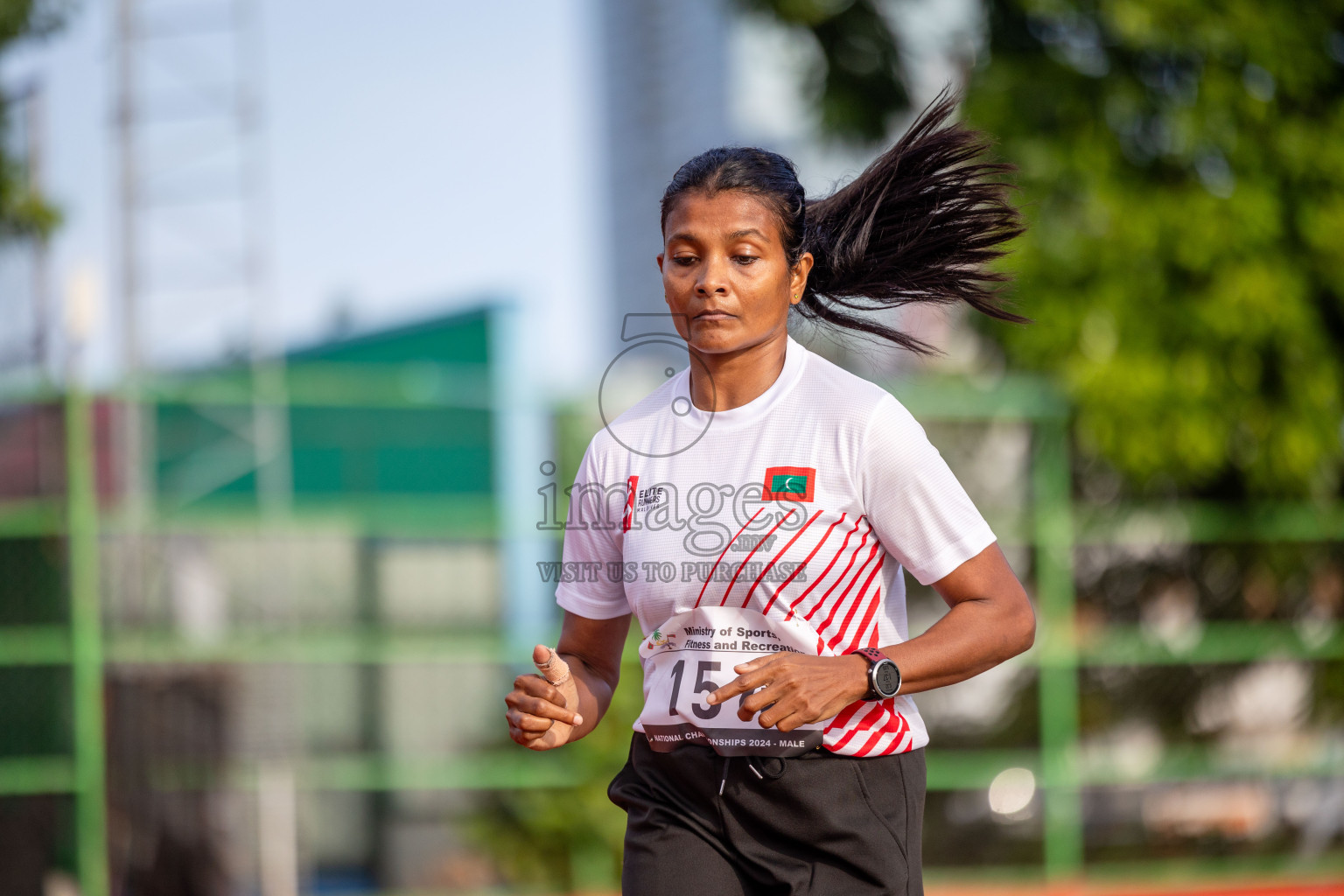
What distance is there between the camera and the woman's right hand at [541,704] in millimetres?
2510

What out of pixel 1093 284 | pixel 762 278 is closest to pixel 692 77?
pixel 1093 284

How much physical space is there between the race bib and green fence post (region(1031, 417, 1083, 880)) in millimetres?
5354

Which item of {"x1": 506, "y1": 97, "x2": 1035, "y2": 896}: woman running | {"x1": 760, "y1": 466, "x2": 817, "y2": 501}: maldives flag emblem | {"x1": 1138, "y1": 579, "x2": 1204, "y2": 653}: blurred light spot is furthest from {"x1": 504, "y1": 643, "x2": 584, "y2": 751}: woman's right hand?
{"x1": 1138, "y1": 579, "x2": 1204, "y2": 653}: blurred light spot

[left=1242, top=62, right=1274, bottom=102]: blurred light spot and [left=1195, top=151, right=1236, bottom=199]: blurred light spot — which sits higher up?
[left=1242, top=62, right=1274, bottom=102]: blurred light spot

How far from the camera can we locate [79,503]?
6.68 metres

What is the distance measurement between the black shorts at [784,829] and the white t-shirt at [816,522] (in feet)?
0.22

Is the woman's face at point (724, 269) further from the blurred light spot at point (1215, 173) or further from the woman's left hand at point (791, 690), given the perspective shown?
the blurred light spot at point (1215, 173)

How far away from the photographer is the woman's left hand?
7.22 ft

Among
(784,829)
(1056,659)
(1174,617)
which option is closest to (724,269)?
(784,829)

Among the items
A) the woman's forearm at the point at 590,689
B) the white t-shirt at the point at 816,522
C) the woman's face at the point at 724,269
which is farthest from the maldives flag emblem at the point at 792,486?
the woman's forearm at the point at 590,689

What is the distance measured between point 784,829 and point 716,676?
0.29 m

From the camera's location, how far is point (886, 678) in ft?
7.57

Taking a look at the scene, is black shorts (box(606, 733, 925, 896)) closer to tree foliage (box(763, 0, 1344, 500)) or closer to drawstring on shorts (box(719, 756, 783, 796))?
drawstring on shorts (box(719, 756, 783, 796))

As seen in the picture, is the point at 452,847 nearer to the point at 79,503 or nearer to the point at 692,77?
the point at 79,503
